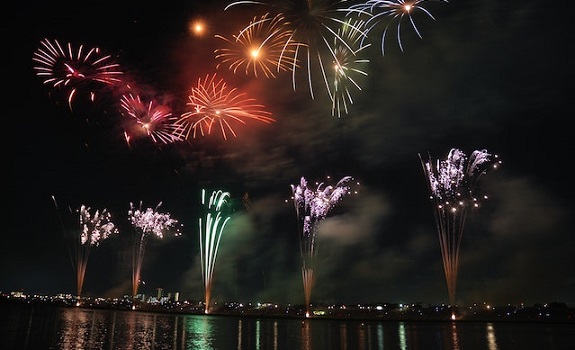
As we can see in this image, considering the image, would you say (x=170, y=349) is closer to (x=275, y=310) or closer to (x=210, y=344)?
(x=210, y=344)

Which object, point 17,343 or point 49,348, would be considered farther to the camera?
point 17,343

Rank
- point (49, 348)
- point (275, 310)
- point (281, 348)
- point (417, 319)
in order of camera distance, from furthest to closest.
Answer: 1. point (275, 310)
2. point (417, 319)
3. point (281, 348)
4. point (49, 348)

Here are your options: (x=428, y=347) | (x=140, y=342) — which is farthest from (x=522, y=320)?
(x=140, y=342)

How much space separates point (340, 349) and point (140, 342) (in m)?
13.0

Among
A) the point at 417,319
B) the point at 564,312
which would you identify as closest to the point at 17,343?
the point at 417,319

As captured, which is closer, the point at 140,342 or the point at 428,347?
the point at 140,342

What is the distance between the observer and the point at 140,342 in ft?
93.3

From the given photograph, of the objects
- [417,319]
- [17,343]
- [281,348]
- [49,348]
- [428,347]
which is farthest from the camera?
[417,319]

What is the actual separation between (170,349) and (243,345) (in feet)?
18.7

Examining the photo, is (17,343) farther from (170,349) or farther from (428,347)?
(428,347)

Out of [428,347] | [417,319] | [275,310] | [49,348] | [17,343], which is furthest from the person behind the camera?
[275,310]

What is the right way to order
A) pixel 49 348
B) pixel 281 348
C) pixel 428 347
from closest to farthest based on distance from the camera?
pixel 49 348, pixel 281 348, pixel 428 347

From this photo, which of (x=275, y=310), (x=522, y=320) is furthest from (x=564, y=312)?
(x=275, y=310)

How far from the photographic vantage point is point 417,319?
99062 mm
